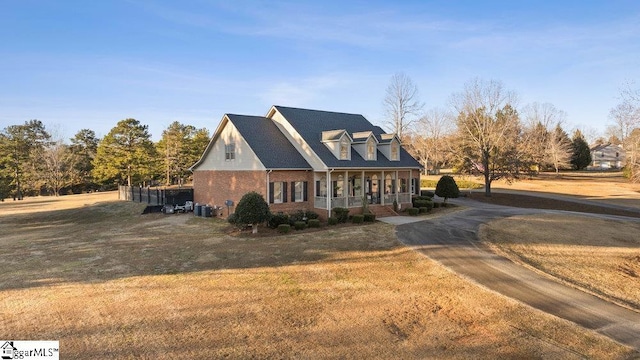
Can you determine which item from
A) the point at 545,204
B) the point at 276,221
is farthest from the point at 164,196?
the point at 545,204

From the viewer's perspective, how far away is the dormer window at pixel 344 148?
27.4 m

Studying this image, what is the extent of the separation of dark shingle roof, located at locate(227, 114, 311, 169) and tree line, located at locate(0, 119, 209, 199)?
3127 cm

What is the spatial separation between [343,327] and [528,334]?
4.80m

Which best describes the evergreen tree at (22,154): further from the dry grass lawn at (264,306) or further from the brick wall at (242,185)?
the dry grass lawn at (264,306)

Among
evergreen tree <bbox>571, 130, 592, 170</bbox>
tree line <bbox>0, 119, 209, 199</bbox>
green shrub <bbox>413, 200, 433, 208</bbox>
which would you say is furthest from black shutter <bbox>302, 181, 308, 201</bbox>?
evergreen tree <bbox>571, 130, 592, 170</bbox>

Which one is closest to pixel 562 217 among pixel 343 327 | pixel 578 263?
pixel 578 263

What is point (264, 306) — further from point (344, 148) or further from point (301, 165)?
point (344, 148)

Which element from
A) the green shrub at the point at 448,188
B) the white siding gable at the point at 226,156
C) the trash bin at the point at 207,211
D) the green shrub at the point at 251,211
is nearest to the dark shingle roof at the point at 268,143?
the white siding gable at the point at 226,156

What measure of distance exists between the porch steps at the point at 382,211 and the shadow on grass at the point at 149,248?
398cm

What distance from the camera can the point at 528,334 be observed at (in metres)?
9.58

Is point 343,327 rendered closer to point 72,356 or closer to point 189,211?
point 72,356

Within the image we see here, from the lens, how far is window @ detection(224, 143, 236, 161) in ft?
93.0

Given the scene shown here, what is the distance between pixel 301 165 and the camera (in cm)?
2680

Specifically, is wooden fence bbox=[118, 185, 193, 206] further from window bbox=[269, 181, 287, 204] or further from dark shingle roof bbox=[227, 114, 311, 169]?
window bbox=[269, 181, 287, 204]
